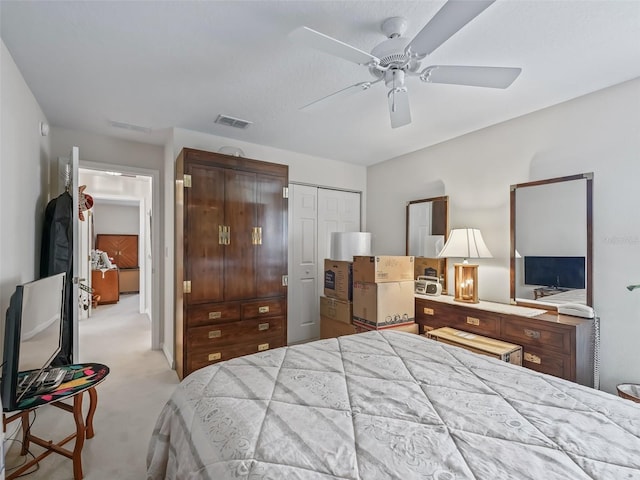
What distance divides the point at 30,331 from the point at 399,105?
2389 mm

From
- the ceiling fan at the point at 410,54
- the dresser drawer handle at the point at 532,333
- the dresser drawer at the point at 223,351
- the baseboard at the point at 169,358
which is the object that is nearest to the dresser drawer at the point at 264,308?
the dresser drawer at the point at 223,351

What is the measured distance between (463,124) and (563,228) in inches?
50.2

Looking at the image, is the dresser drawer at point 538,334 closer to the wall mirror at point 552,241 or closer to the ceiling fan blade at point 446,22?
the wall mirror at point 552,241

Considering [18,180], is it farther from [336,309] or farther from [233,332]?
[336,309]

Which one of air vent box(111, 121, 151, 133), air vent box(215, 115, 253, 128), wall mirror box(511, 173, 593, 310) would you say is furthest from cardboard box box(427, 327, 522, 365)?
air vent box(111, 121, 151, 133)

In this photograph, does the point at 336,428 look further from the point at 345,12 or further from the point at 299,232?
the point at 299,232

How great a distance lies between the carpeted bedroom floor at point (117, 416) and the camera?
1791 millimetres

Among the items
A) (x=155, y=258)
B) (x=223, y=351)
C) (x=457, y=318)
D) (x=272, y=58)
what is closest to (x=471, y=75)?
(x=272, y=58)

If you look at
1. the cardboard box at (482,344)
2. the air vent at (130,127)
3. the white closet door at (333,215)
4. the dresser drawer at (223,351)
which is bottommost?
the dresser drawer at (223,351)

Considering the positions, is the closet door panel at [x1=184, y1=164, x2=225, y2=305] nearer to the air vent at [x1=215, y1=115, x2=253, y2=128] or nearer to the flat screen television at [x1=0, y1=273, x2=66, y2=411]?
the air vent at [x1=215, y1=115, x2=253, y2=128]

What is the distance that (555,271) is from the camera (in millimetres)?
2562

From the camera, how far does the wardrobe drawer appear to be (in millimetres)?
2738

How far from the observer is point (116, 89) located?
2.36m

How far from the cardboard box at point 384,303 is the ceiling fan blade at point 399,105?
146 centimetres
